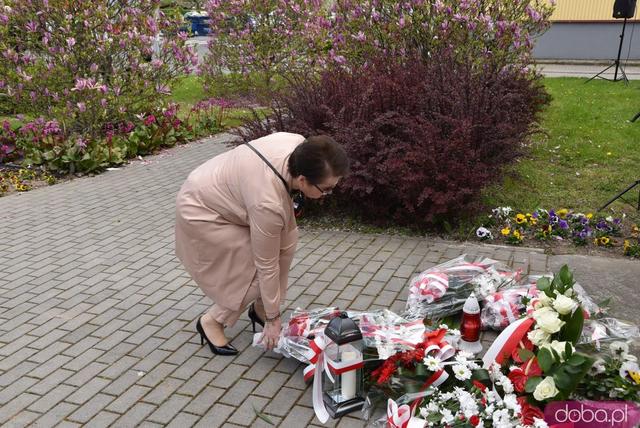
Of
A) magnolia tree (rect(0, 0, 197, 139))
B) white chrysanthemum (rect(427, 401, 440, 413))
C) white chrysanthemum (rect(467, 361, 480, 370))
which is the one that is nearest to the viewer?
white chrysanthemum (rect(427, 401, 440, 413))

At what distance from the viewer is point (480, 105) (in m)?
6.12

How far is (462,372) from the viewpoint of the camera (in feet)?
10.1

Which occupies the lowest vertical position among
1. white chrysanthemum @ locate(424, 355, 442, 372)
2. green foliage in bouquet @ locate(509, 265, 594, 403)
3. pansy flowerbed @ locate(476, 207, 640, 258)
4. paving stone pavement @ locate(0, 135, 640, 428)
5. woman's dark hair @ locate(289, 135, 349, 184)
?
pansy flowerbed @ locate(476, 207, 640, 258)

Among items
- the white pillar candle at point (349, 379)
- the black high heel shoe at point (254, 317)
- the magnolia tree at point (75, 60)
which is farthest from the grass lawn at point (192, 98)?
the white pillar candle at point (349, 379)

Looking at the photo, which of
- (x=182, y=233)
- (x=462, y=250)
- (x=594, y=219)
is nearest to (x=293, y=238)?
(x=182, y=233)

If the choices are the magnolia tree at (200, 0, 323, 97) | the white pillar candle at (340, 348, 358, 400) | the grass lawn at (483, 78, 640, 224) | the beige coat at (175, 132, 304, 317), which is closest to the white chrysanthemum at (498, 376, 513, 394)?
the white pillar candle at (340, 348, 358, 400)

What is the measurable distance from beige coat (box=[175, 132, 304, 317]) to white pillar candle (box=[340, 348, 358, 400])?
1.50 ft

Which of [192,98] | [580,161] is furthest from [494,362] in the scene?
[192,98]

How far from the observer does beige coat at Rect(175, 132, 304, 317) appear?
10.3 feet

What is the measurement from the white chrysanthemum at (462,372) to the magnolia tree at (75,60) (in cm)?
679

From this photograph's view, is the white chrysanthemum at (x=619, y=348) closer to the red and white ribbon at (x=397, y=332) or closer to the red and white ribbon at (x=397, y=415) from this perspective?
the red and white ribbon at (x=397, y=332)

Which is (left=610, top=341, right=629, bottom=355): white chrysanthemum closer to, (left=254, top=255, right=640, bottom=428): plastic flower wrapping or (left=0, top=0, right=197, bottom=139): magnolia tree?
(left=254, top=255, right=640, bottom=428): plastic flower wrapping

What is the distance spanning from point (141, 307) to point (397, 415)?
222 cm

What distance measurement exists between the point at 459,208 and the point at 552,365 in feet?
9.74
